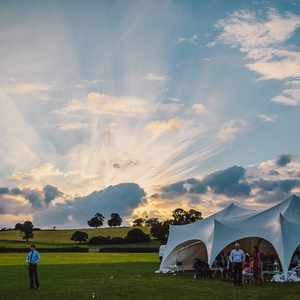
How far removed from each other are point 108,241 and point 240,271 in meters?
81.4

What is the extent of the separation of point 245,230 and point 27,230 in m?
96.9

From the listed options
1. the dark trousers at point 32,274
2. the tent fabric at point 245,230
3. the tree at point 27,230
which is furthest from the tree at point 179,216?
the dark trousers at point 32,274

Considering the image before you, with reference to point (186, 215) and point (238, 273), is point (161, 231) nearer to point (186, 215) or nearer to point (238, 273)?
point (186, 215)

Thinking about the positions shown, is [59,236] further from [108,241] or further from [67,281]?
[67,281]

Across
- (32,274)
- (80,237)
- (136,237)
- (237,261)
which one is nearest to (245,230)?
(237,261)

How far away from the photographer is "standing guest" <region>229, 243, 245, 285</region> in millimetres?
25125

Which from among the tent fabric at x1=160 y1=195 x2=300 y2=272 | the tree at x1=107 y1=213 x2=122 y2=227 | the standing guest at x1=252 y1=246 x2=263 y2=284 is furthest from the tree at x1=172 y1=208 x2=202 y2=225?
the standing guest at x1=252 y1=246 x2=263 y2=284

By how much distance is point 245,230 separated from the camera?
105 ft

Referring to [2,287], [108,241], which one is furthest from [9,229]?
[2,287]

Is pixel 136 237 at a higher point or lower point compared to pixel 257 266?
higher

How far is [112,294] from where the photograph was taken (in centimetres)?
2130

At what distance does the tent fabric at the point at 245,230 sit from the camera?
1166 inches

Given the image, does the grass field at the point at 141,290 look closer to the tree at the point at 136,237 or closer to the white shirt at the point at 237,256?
the white shirt at the point at 237,256

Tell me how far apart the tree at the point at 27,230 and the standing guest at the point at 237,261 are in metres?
98.3
